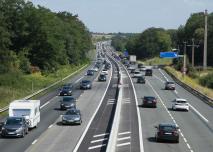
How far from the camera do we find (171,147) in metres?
40.7

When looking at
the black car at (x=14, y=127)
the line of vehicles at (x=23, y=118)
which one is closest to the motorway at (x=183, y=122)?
the line of vehicles at (x=23, y=118)

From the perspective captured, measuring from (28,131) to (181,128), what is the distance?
1319cm

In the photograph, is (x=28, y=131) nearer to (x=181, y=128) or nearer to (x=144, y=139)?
(x=144, y=139)

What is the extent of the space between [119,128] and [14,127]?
34.4ft

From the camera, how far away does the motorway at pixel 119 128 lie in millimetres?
39625

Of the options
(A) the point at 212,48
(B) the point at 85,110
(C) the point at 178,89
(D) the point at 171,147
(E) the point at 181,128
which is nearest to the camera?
(D) the point at 171,147

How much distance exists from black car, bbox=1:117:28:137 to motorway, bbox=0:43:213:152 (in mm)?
570

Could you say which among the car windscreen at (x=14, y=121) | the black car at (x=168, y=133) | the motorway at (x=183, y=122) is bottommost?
the motorway at (x=183, y=122)

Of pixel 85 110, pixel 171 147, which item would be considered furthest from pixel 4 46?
pixel 171 147

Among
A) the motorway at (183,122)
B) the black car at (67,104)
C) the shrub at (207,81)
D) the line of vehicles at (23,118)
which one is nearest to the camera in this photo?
the motorway at (183,122)

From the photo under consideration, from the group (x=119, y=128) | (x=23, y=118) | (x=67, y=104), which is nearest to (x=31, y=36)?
(x=67, y=104)

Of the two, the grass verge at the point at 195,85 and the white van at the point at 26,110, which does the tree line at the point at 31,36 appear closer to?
the grass verge at the point at 195,85

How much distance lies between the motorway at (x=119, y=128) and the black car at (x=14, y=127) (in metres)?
0.57

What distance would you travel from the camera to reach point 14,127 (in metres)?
42.8
